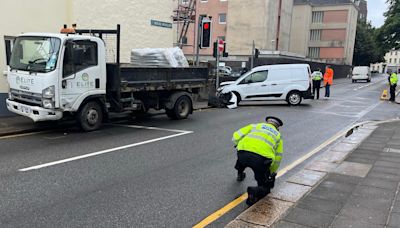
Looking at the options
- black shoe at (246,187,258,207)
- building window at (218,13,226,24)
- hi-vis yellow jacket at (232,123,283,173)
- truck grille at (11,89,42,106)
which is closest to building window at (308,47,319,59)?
building window at (218,13,226,24)

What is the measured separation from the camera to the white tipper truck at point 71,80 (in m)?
8.95

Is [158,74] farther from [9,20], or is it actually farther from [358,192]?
[358,192]

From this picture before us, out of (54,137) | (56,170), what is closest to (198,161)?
(56,170)

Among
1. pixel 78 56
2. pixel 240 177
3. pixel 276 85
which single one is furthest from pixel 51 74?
pixel 276 85

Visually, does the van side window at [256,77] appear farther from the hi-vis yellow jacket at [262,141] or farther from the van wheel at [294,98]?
the hi-vis yellow jacket at [262,141]

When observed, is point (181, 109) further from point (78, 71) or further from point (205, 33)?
point (205, 33)

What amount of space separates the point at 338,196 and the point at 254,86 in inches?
512

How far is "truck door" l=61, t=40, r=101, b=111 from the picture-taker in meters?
9.12

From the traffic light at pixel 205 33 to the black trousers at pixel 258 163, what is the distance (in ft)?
38.0

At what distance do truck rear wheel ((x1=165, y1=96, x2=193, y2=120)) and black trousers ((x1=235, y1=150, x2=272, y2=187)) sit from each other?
23.7ft

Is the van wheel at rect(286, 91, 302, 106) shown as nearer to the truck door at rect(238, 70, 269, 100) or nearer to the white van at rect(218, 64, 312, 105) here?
the white van at rect(218, 64, 312, 105)

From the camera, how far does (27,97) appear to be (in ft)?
30.4

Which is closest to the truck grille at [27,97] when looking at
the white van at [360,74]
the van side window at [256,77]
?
the van side window at [256,77]

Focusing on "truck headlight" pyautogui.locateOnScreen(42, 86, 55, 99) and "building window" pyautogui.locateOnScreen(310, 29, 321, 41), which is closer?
"truck headlight" pyautogui.locateOnScreen(42, 86, 55, 99)
